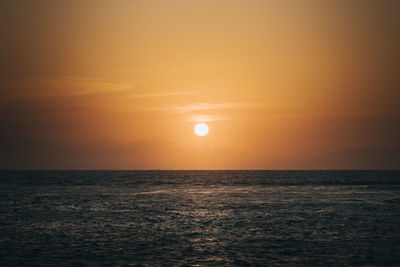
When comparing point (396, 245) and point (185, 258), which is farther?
point (396, 245)

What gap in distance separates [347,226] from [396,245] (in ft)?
26.9

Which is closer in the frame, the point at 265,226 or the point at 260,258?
the point at 260,258

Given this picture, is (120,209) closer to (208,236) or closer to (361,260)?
(208,236)

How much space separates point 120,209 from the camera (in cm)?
4888

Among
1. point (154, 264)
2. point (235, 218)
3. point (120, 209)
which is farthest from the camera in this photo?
point (120, 209)

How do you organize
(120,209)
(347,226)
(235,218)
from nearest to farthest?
(347,226)
(235,218)
(120,209)

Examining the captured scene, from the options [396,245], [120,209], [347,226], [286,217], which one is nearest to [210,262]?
[396,245]

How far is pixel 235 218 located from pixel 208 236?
34.4 feet

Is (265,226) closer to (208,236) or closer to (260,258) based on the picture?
(208,236)

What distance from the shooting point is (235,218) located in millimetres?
40000

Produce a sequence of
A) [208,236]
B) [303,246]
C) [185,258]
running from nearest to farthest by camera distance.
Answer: [185,258], [303,246], [208,236]

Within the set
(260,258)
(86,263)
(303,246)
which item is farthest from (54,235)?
(303,246)

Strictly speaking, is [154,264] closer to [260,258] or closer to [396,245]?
[260,258]

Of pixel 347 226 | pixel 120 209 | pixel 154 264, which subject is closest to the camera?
pixel 154 264
